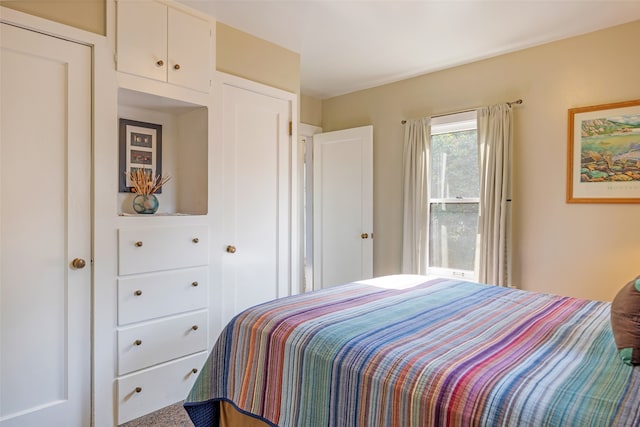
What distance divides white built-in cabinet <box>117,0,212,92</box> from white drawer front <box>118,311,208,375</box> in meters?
1.51

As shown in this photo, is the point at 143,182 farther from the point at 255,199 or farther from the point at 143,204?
the point at 255,199

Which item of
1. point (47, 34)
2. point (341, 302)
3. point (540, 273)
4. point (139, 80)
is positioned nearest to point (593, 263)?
point (540, 273)

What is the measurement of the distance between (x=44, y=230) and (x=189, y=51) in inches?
54.1

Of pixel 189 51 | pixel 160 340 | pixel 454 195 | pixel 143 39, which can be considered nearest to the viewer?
pixel 143 39

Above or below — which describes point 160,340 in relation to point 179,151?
below

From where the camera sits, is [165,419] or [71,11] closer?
[71,11]

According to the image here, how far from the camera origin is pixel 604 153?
2666 mm

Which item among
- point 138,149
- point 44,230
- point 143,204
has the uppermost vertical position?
point 138,149

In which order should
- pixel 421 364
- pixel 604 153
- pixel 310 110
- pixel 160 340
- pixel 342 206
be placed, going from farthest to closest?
pixel 310 110 → pixel 342 206 → pixel 604 153 → pixel 160 340 → pixel 421 364

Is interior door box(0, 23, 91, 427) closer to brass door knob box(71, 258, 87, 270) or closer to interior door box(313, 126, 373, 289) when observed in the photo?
brass door knob box(71, 258, 87, 270)

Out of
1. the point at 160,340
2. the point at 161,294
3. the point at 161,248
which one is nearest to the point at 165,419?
the point at 160,340

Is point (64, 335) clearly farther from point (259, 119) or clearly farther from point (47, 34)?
point (259, 119)

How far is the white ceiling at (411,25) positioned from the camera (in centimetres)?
241

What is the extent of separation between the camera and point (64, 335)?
1.99 meters
